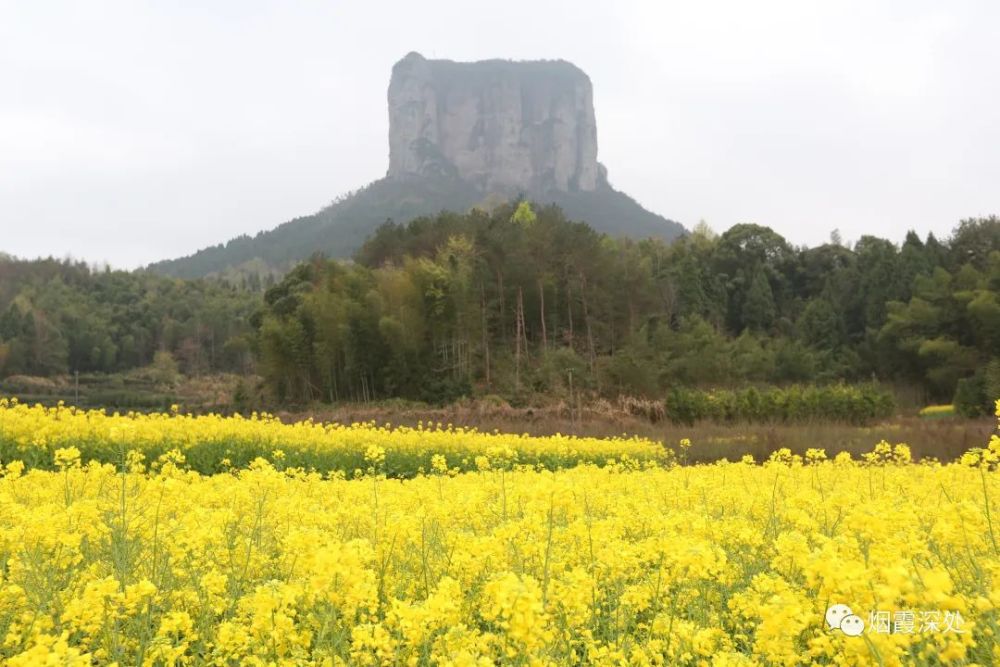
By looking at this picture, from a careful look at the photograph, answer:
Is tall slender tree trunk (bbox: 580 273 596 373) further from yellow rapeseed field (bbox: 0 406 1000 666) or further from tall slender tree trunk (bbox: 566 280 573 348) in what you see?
yellow rapeseed field (bbox: 0 406 1000 666)

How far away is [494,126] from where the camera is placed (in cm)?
14600

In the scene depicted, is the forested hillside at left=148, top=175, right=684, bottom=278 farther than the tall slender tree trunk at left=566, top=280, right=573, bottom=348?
Yes

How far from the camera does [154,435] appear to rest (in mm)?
9461

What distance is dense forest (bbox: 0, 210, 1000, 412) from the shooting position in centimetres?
3080

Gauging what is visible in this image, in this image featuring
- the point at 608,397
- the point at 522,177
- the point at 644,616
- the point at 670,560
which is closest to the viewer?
the point at 670,560

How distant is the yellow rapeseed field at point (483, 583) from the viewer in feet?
6.14

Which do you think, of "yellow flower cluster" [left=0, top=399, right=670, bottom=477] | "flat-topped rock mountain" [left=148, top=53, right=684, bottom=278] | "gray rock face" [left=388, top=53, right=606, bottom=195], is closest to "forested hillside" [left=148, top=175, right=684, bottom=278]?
"flat-topped rock mountain" [left=148, top=53, right=684, bottom=278]

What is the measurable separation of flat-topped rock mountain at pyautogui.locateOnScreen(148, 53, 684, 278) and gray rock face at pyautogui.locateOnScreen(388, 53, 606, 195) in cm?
21

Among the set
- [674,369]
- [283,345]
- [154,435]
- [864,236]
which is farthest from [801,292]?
[154,435]

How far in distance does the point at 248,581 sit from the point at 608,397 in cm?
2736

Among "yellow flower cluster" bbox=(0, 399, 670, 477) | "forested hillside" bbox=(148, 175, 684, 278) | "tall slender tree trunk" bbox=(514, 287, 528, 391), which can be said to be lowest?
"yellow flower cluster" bbox=(0, 399, 670, 477)

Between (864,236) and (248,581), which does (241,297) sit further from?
(248,581)

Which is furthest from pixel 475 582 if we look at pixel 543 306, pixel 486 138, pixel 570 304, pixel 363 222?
pixel 486 138

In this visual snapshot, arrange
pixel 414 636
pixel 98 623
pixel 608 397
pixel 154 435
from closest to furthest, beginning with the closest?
pixel 414 636, pixel 98 623, pixel 154 435, pixel 608 397
